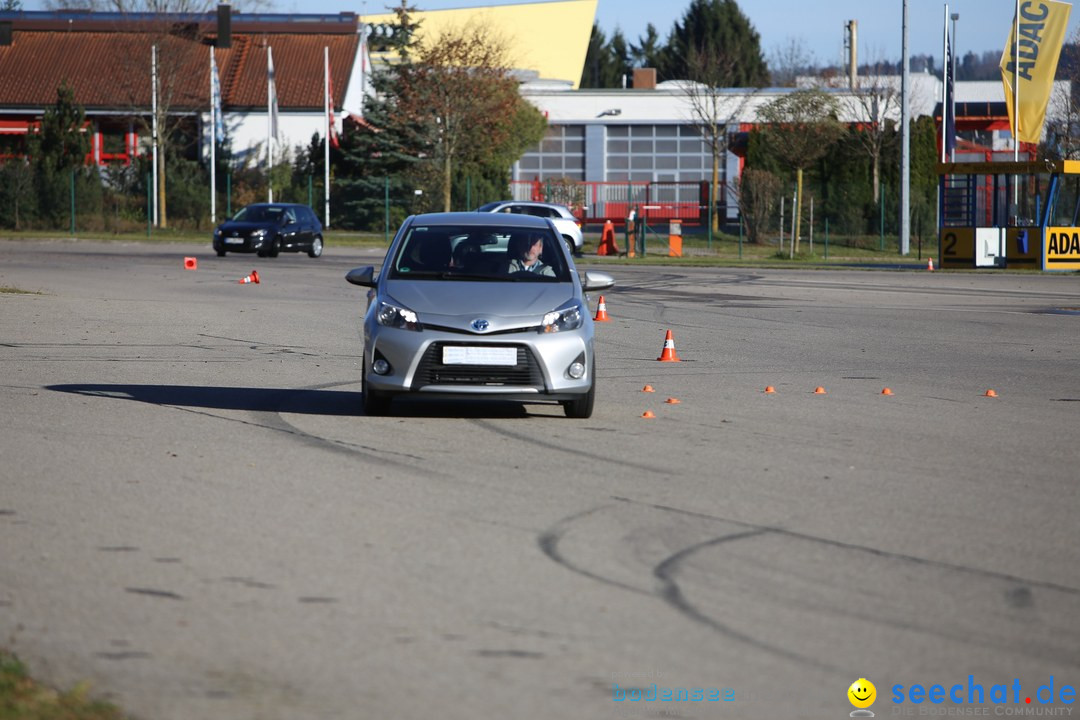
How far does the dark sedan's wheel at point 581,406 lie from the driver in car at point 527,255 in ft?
3.71

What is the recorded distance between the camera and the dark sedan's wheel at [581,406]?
10.9 metres

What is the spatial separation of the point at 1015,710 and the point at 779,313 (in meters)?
18.3

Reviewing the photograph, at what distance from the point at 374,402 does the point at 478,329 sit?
3.45ft

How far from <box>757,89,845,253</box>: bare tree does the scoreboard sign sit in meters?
16.9

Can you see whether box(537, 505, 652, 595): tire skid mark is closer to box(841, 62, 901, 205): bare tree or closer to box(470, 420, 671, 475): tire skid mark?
box(470, 420, 671, 475): tire skid mark

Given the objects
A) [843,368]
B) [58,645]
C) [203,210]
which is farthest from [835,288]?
[203,210]

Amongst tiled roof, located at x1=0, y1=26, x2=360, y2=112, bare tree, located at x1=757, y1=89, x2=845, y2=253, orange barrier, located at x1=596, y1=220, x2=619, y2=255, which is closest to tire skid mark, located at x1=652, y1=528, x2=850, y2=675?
orange barrier, located at x1=596, y1=220, x2=619, y2=255

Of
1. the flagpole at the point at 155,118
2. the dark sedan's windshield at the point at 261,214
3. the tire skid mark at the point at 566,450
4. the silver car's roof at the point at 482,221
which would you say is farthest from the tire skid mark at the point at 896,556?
the flagpole at the point at 155,118

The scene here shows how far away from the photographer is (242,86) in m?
62.8

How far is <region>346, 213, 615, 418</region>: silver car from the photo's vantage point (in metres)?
10.5

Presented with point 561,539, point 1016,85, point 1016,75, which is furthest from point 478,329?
point 1016,85

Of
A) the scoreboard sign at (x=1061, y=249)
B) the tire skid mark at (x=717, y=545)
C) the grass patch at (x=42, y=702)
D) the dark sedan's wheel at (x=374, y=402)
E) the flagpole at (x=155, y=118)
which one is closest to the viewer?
the grass patch at (x=42, y=702)

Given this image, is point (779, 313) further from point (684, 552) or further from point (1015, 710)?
point (1015, 710)

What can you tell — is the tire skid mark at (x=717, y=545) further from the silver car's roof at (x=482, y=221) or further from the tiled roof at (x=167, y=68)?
the tiled roof at (x=167, y=68)
